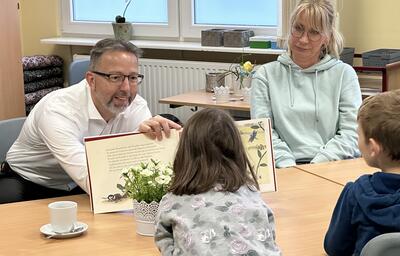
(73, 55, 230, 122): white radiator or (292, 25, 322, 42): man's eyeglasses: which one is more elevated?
(292, 25, 322, 42): man's eyeglasses

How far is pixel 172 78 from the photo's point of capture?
566 centimetres

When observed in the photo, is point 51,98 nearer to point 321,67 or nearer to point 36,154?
point 36,154

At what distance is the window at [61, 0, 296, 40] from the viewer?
548 centimetres

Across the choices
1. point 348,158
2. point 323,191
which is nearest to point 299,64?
point 348,158

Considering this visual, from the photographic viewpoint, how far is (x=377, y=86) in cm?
432

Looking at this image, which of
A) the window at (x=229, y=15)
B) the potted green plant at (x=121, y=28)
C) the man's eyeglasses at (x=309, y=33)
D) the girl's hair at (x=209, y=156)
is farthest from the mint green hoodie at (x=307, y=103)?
the potted green plant at (x=121, y=28)

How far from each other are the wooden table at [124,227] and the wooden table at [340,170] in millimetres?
86

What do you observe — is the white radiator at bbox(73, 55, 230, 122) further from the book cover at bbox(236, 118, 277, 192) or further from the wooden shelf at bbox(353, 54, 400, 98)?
the book cover at bbox(236, 118, 277, 192)

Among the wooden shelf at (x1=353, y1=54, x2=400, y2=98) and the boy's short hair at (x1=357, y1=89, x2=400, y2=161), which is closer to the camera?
the boy's short hair at (x1=357, y1=89, x2=400, y2=161)

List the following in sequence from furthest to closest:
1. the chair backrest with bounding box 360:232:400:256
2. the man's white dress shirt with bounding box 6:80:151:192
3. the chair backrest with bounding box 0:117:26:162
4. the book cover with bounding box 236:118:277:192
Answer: the chair backrest with bounding box 0:117:26:162, the man's white dress shirt with bounding box 6:80:151:192, the book cover with bounding box 236:118:277:192, the chair backrest with bounding box 360:232:400:256

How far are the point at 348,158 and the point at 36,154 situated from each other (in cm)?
130

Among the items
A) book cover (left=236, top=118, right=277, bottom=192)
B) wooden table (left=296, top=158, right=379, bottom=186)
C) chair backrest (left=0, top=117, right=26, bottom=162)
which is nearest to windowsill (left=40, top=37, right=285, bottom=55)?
wooden table (left=296, top=158, right=379, bottom=186)

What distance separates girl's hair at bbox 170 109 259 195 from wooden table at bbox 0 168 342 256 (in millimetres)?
291

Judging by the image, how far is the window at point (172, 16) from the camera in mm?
5484
